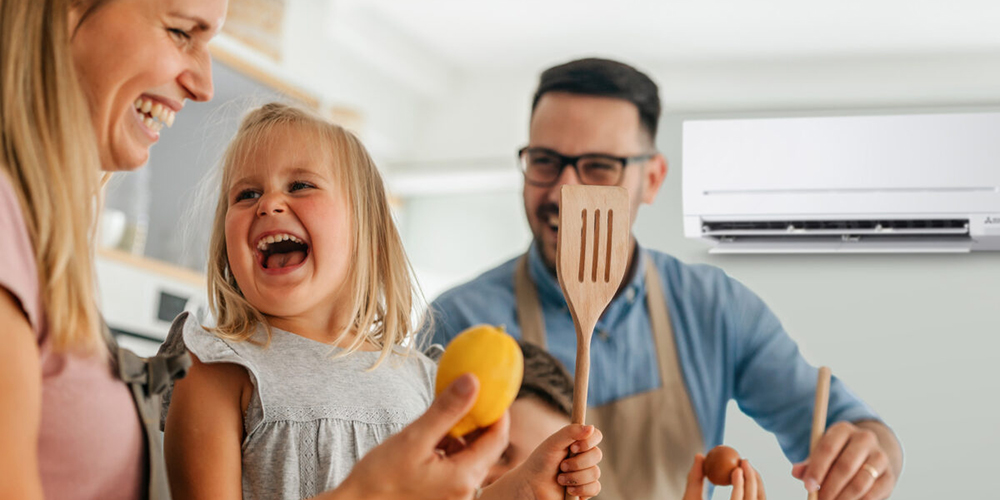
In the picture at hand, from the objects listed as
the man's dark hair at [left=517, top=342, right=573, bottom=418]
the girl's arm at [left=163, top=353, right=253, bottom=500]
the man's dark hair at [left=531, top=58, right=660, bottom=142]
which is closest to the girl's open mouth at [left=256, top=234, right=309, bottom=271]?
the girl's arm at [left=163, top=353, right=253, bottom=500]

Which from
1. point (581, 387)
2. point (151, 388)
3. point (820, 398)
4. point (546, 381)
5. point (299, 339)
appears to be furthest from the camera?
point (546, 381)

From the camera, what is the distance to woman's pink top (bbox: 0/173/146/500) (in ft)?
1.78

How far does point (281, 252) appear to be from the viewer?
89cm

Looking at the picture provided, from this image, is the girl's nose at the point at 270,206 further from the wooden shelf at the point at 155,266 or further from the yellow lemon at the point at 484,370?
the wooden shelf at the point at 155,266

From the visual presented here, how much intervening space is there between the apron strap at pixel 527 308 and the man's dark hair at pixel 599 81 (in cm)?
37

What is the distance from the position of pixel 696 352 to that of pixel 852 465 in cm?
38

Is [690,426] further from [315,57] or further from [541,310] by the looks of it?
[315,57]

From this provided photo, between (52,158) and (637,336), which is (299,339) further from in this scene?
(637,336)

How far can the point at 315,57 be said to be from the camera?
2.75 meters

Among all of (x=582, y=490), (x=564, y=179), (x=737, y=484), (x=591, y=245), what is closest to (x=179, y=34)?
(x=591, y=245)

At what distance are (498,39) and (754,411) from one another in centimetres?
222

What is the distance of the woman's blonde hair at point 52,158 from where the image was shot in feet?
1.83

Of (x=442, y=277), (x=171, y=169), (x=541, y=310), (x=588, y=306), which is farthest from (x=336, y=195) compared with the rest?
(x=442, y=277)

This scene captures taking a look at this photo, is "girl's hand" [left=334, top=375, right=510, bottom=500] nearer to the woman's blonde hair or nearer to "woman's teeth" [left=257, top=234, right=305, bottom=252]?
the woman's blonde hair
